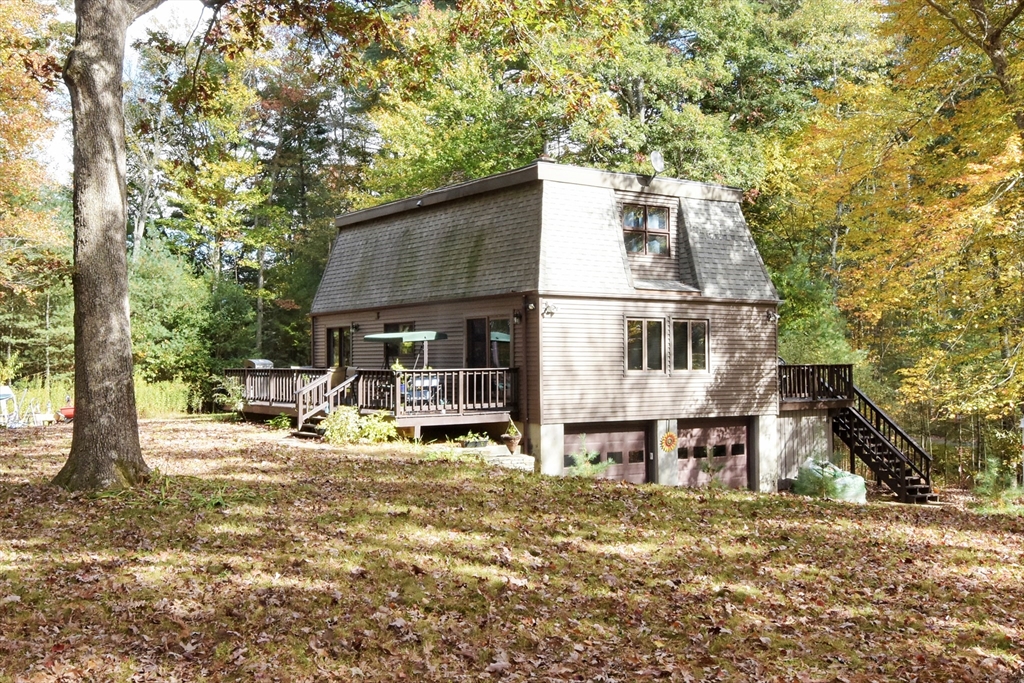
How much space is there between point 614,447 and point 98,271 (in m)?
12.6

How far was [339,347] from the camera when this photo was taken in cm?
2455

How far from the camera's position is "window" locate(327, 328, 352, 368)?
79.6 ft

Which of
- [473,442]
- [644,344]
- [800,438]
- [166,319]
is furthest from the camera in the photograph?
[166,319]

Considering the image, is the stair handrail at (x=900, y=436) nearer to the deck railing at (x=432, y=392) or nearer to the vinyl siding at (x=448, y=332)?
the vinyl siding at (x=448, y=332)

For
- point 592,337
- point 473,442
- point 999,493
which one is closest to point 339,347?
point 473,442

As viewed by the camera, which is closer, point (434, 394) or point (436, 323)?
point (434, 394)

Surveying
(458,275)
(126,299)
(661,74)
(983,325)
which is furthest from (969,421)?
(126,299)

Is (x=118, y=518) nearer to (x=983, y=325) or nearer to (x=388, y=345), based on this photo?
(x=388, y=345)

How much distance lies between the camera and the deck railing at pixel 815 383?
22.1 meters

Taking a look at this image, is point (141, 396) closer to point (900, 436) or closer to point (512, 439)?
point (512, 439)

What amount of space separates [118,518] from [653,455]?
1354 cm

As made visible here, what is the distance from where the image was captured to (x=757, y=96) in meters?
30.3

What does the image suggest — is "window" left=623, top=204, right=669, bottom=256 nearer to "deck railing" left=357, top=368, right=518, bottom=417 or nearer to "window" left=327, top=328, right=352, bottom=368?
"deck railing" left=357, top=368, right=518, bottom=417

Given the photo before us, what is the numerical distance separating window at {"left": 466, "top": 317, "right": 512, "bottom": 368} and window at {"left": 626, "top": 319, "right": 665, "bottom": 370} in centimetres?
281
